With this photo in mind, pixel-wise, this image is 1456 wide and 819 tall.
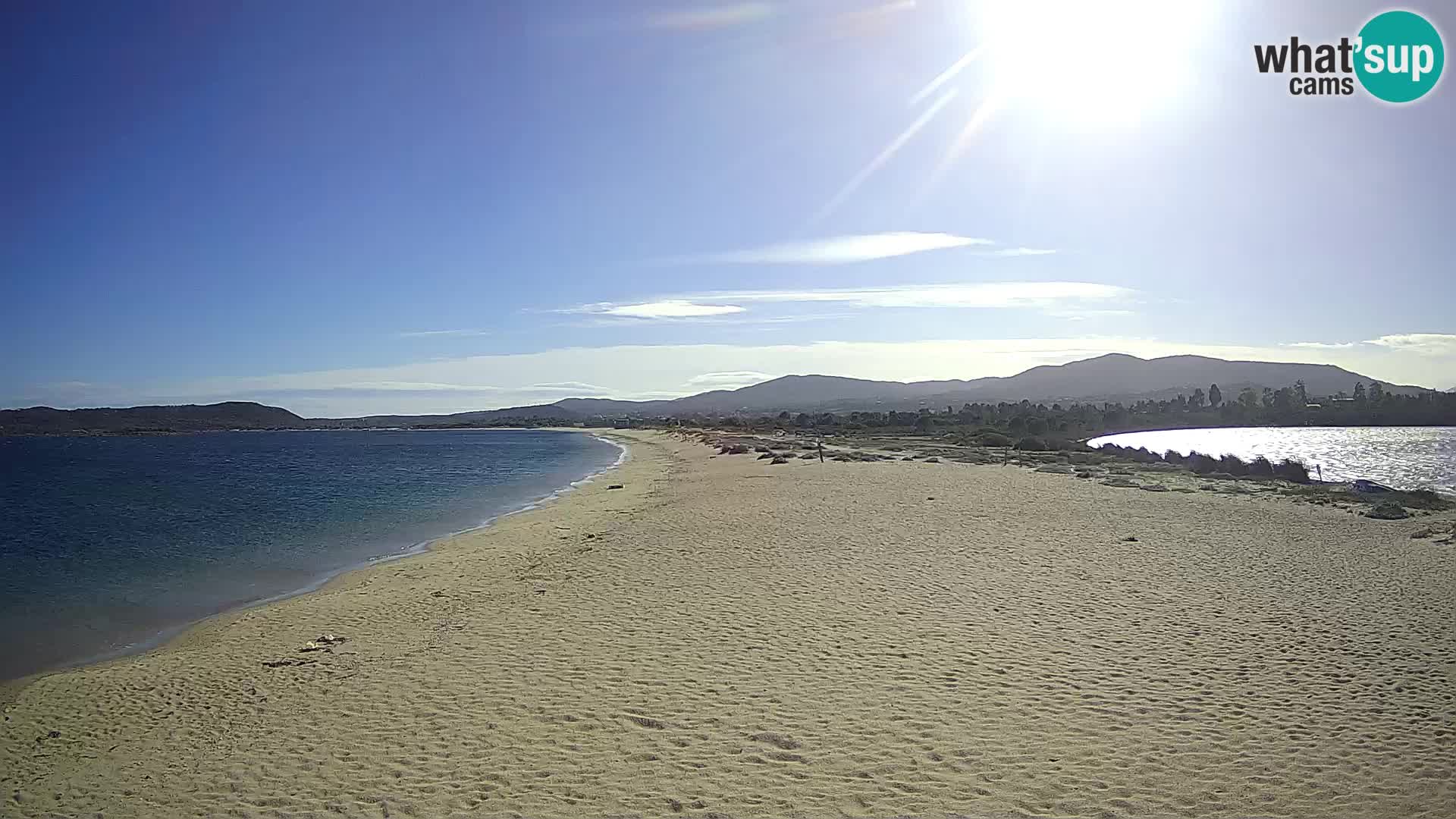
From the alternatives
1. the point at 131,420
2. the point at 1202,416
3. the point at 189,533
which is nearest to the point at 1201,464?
the point at 189,533

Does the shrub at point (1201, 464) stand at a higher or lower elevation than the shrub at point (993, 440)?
lower

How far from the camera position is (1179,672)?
8.17 meters

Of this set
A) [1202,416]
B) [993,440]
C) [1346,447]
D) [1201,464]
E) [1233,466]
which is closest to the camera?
[1233,466]

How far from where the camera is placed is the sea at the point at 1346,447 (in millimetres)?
37750

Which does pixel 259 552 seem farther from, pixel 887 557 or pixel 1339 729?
pixel 1339 729

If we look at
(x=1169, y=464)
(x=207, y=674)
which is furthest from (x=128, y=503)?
(x=1169, y=464)

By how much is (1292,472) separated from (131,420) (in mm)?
197605

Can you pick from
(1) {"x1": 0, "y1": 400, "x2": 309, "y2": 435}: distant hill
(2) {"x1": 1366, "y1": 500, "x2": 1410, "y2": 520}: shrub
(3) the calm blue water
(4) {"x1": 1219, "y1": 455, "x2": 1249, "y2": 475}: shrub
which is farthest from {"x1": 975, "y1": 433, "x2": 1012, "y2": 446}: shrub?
(1) {"x1": 0, "y1": 400, "x2": 309, "y2": 435}: distant hill

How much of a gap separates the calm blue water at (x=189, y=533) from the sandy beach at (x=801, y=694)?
2.00m

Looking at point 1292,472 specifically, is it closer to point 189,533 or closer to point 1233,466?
point 1233,466

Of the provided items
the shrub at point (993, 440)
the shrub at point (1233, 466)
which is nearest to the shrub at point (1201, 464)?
the shrub at point (1233, 466)

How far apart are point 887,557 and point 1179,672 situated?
22.2ft

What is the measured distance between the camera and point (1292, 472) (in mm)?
31656

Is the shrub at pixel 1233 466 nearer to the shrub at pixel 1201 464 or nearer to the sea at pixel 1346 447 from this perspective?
the shrub at pixel 1201 464
